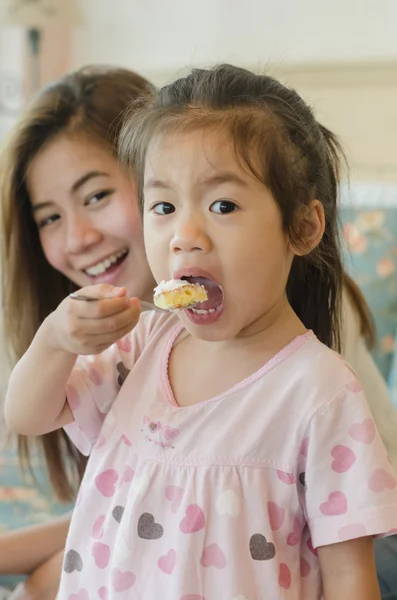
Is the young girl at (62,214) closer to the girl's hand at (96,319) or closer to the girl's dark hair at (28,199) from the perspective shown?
the girl's dark hair at (28,199)

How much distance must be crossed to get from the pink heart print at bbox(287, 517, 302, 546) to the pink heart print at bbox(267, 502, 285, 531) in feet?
0.07

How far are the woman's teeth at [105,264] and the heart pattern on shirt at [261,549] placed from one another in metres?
0.60

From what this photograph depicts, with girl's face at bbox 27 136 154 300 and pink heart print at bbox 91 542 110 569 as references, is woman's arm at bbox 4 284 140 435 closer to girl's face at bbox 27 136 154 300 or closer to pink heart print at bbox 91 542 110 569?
pink heart print at bbox 91 542 110 569

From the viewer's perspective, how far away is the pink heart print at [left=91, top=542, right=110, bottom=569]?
86 cm

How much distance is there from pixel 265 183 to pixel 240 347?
7.8 inches

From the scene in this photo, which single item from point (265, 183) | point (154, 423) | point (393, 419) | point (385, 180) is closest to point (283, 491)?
point (154, 423)

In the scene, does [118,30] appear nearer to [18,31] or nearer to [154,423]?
[18,31]

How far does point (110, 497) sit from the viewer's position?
88 cm

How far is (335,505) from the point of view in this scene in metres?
0.76

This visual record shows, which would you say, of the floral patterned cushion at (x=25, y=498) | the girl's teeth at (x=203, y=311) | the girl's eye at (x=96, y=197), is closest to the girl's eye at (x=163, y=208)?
the girl's teeth at (x=203, y=311)

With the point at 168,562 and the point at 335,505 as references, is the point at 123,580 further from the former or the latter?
the point at 335,505

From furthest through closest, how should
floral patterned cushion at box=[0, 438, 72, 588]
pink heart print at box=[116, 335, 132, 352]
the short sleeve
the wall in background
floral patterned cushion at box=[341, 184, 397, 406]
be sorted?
the wall in background < floral patterned cushion at box=[341, 184, 397, 406] < floral patterned cushion at box=[0, 438, 72, 588] < pink heart print at box=[116, 335, 132, 352] < the short sleeve

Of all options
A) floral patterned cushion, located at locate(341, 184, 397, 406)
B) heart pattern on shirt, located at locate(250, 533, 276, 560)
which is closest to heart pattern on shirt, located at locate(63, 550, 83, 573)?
heart pattern on shirt, located at locate(250, 533, 276, 560)

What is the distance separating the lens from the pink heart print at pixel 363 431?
0.76m
